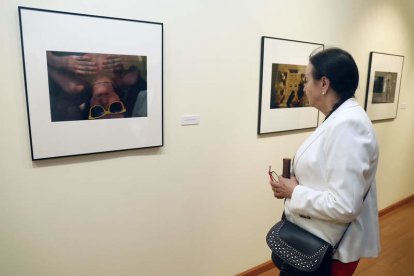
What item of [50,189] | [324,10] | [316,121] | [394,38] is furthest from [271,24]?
[394,38]

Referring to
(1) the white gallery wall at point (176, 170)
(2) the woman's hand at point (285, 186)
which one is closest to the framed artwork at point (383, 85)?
(1) the white gallery wall at point (176, 170)

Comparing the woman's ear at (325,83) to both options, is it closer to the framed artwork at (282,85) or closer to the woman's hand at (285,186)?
the woman's hand at (285,186)

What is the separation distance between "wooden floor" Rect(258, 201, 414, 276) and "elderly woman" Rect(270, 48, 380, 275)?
1.43m

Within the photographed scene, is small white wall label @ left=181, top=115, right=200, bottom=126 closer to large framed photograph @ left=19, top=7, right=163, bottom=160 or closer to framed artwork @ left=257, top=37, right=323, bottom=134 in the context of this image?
large framed photograph @ left=19, top=7, right=163, bottom=160

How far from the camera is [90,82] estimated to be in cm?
145

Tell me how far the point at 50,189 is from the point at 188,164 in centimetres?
79

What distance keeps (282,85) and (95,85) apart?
141cm

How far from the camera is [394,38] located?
3.29m

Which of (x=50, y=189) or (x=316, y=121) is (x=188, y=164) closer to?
(x=50, y=189)

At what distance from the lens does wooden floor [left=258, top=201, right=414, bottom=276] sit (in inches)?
102

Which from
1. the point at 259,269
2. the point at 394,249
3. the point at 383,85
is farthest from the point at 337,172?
the point at 383,85

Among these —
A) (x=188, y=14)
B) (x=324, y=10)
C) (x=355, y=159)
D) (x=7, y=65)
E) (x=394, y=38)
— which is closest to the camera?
(x=355, y=159)

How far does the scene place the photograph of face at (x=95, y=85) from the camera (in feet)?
4.47

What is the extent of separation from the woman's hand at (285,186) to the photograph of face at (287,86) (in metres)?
1.00
